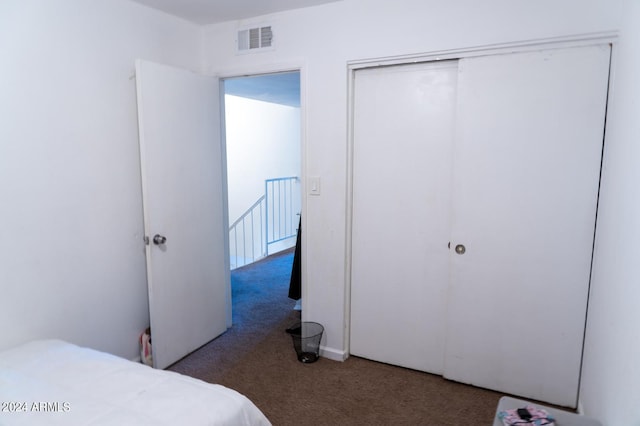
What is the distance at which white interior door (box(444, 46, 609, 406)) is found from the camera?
212 cm

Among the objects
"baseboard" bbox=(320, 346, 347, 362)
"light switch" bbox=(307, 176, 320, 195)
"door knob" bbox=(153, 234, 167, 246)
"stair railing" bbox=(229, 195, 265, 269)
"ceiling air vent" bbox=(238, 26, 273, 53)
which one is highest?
"ceiling air vent" bbox=(238, 26, 273, 53)

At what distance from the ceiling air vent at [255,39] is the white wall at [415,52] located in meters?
0.05

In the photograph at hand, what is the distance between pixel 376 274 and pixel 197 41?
86.8 inches

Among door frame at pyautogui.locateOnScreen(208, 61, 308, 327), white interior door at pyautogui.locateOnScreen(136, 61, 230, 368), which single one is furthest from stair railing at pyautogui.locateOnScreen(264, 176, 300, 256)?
door frame at pyautogui.locateOnScreen(208, 61, 308, 327)

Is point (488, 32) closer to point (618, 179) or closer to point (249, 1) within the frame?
point (618, 179)

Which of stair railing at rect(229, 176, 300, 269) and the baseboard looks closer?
the baseboard

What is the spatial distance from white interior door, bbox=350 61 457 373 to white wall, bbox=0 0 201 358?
1.49m

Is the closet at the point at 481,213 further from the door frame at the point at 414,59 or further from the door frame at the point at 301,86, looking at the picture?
the door frame at the point at 301,86

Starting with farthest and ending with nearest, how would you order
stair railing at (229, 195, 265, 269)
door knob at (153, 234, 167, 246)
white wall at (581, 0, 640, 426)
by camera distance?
stair railing at (229, 195, 265, 269) → door knob at (153, 234, 167, 246) → white wall at (581, 0, 640, 426)

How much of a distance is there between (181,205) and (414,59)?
1808mm

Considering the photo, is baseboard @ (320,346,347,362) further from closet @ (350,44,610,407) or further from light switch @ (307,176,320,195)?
light switch @ (307,176,320,195)

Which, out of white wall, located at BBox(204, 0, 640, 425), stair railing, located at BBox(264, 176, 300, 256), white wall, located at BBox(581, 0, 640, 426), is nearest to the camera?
white wall, located at BBox(581, 0, 640, 426)

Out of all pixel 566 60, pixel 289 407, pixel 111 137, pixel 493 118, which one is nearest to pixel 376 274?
pixel 289 407

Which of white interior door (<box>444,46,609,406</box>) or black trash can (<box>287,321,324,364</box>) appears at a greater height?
white interior door (<box>444,46,609,406</box>)
